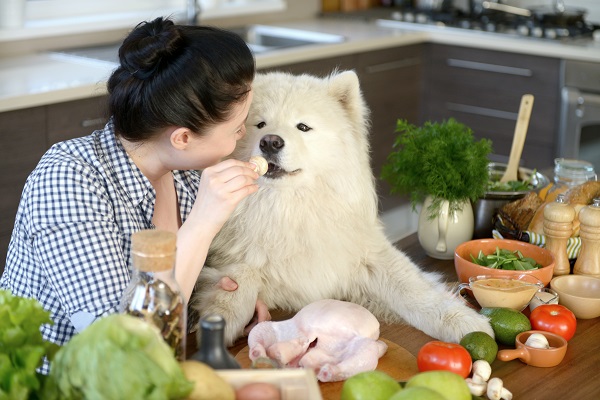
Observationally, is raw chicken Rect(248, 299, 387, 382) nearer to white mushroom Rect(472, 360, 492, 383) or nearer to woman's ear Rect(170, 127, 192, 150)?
white mushroom Rect(472, 360, 492, 383)

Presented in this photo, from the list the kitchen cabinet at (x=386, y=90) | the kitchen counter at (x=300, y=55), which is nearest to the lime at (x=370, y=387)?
the kitchen counter at (x=300, y=55)

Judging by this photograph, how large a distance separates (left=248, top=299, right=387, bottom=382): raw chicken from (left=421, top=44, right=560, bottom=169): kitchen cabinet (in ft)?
8.55

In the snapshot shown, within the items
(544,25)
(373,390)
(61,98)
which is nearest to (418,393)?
(373,390)

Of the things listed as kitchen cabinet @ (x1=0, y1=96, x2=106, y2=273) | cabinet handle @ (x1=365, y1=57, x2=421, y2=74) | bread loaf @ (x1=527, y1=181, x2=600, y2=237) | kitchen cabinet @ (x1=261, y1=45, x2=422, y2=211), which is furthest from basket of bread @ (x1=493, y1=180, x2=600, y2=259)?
cabinet handle @ (x1=365, y1=57, x2=421, y2=74)

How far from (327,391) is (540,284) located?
0.52 m

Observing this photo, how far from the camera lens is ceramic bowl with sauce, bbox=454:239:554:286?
161 centimetres

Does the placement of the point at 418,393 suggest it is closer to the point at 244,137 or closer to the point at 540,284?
the point at 540,284

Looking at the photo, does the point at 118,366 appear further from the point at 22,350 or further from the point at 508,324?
the point at 508,324

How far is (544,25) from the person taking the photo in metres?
3.84

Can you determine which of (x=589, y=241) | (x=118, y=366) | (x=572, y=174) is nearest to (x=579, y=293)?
(x=589, y=241)

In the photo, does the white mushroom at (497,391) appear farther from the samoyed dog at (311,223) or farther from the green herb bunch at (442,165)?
the green herb bunch at (442,165)

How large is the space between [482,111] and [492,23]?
43 cm

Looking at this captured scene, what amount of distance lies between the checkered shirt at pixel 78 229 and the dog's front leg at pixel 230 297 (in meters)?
0.16

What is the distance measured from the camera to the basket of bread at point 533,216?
5.81 feet
